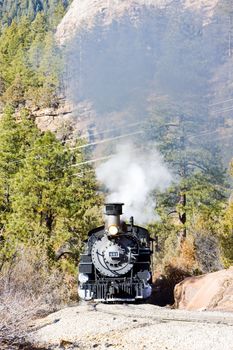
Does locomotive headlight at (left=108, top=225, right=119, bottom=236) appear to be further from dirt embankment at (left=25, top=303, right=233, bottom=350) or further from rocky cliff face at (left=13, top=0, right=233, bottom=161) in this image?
rocky cliff face at (left=13, top=0, right=233, bottom=161)

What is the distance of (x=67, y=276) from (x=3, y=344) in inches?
540

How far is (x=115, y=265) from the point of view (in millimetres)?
16016

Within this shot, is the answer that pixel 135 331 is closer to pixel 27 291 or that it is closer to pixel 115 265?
pixel 27 291

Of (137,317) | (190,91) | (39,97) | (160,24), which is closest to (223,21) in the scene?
(160,24)

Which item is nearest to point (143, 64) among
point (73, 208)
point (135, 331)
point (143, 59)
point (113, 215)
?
point (143, 59)

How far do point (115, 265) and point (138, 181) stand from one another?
10969 millimetres

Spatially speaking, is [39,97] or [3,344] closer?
[3,344]

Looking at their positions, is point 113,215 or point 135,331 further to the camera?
point 113,215

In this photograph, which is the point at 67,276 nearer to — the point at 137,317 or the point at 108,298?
the point at 108,298

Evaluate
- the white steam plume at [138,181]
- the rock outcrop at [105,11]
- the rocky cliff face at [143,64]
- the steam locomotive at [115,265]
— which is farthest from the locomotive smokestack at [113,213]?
the rock outcrop at [105,11]

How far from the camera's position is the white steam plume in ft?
77.3

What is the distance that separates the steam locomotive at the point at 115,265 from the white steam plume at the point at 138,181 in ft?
19.9

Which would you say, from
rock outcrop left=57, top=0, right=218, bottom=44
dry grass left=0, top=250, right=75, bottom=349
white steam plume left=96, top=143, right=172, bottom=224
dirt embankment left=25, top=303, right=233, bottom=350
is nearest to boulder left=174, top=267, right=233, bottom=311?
dirt embankment left=25, top=303, right=233, bottom=350

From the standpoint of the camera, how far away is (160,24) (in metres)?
80.1
